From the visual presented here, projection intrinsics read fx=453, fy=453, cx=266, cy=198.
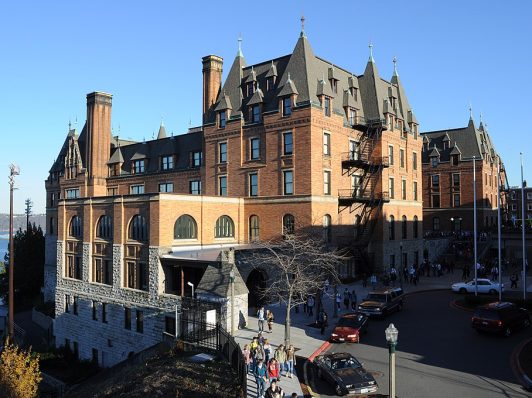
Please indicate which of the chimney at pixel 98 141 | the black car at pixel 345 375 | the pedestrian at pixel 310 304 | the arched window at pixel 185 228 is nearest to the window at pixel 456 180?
the pedestrian at pixel 310 304

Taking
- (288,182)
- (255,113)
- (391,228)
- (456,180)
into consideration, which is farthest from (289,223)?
(456,180)

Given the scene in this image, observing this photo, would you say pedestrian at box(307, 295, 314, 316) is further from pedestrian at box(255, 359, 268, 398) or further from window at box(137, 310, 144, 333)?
pedestrian at box(255, 359, 268, 398)

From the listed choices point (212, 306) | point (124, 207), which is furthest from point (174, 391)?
point (124, 207)

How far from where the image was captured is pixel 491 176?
70.9 m

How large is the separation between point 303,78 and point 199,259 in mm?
19649

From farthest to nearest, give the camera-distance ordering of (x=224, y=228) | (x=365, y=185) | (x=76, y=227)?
(x=365, y=185) < (x=76, y=227) < (x=224, y=228)

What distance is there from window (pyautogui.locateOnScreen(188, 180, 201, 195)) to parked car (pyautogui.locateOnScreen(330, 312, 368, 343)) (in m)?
27.1

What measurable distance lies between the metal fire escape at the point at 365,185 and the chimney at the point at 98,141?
3161 centimetres

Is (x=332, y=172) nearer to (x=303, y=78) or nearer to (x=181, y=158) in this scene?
(x=303, y=78)

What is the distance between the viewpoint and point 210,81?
159 ft

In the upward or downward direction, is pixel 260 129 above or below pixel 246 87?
below

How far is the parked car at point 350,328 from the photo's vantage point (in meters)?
24.8

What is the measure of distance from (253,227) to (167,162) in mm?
15856

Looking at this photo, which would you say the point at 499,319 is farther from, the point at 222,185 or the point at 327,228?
the point at 222,185
